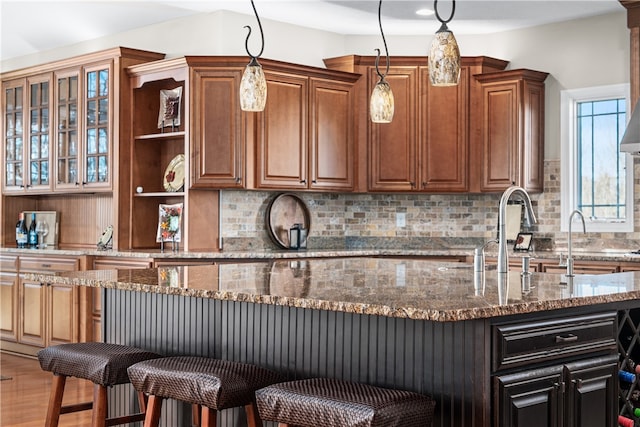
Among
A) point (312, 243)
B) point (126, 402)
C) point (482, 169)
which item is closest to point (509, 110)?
point (482, 169)

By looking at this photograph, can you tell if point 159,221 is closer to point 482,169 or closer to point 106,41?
point 106,41

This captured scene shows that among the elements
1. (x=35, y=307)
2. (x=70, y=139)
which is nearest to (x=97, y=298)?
(x=35, y=307)

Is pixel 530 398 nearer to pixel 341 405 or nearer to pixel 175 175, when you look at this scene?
pixel 341 405

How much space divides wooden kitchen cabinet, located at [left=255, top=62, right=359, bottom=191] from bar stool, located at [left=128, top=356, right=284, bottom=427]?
350cm

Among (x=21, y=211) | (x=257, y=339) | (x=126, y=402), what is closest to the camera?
(x=257, y=339)

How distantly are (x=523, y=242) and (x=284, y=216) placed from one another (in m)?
1.95

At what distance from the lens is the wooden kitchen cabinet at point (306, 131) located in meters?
6.75

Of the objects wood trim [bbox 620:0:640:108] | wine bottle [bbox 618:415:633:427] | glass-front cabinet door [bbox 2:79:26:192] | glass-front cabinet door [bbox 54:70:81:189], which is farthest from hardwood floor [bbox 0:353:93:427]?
wood trim [bbox 620:0:640:108]

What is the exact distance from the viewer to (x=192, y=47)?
696 centimetres

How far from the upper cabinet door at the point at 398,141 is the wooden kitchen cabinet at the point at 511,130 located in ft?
1.77

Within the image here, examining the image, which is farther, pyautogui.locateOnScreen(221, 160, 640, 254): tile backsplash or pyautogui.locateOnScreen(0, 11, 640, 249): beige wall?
pyautogui.locateOnScreen(221, 160, 640, 254): tile backsplash

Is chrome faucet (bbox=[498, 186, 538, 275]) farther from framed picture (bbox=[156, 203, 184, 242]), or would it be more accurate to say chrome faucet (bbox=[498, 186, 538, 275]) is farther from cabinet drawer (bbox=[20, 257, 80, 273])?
cabinet drawer (bbox=[20, 257, 80, 273])

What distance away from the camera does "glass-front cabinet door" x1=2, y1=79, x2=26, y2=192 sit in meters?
7.91

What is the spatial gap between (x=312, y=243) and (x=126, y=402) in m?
3.51
